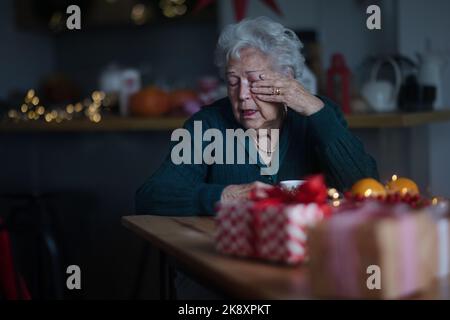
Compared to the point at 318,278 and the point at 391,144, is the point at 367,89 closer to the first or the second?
the point at 391,144

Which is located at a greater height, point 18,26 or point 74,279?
point 18,26

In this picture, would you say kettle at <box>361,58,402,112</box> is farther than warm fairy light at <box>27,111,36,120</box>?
No

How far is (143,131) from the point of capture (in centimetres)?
339

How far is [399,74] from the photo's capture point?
334 cm

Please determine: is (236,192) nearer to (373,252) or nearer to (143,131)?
(373,252)

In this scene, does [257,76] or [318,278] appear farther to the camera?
[257,76]

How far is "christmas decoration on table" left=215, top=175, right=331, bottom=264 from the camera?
51.8 inches

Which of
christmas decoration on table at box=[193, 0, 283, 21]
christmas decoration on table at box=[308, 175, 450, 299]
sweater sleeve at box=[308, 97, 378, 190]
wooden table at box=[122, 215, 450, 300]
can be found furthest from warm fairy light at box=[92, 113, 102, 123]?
christmas decoration on table at box=[308, 175, 450, 299]

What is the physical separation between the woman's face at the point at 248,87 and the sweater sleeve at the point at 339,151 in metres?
0.13

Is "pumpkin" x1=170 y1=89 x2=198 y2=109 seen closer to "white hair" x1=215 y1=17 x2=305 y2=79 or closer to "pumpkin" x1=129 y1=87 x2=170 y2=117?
"pumpkin" x1=129 y1=87 x2=170 y2=117

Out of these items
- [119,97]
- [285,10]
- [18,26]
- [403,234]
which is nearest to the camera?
[403,234]

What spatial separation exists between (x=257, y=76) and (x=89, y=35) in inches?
121

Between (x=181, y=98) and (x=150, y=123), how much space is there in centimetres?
26

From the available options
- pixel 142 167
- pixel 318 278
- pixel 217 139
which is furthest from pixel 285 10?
pixel 318 278
